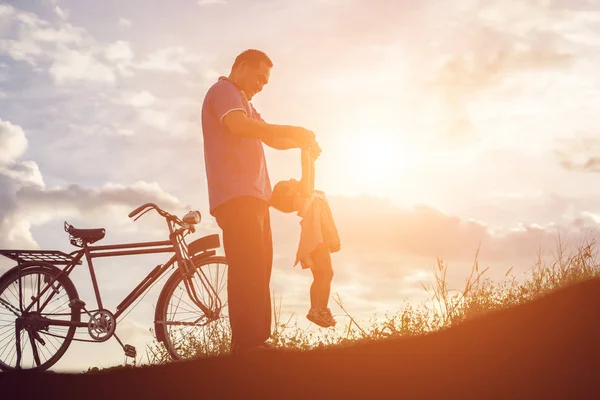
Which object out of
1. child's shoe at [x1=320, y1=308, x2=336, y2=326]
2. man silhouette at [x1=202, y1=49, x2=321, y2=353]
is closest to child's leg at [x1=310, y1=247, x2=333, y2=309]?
child's shoe at [x1=320, y1=308, x2=336, y2=326]

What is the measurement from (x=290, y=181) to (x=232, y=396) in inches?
73.4

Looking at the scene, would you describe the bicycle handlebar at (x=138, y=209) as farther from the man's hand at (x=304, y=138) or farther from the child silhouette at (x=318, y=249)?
the man's hand at (x=304, y=138)


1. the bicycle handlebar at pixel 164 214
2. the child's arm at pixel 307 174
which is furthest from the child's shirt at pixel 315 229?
the child's arm at pixel 307 174

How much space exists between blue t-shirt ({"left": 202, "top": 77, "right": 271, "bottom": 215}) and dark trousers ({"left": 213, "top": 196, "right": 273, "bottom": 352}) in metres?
0.09

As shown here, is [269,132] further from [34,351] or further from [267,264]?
[34,351]

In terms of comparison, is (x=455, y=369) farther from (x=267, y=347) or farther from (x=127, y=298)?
(x=127, y=298)

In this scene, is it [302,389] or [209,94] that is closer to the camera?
[302,389]

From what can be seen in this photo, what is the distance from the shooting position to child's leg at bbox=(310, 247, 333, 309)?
7988 mm

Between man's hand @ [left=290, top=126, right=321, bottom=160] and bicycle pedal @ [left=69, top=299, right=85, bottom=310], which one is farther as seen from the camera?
bicycle pedal @ [left=69, top=299, right=85, bottom=310]

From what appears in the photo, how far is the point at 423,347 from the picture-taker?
5.82 m

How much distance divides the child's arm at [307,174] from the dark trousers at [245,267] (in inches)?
15.0

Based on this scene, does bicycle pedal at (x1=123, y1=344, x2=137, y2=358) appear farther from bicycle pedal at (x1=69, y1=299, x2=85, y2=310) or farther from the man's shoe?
the man's shoe

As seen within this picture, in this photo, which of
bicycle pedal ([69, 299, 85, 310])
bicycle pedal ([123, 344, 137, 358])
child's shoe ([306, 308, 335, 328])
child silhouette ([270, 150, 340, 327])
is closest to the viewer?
bicycle pedal ([123, 344, 137, 358])

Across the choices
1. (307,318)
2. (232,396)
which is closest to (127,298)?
(307,318)
